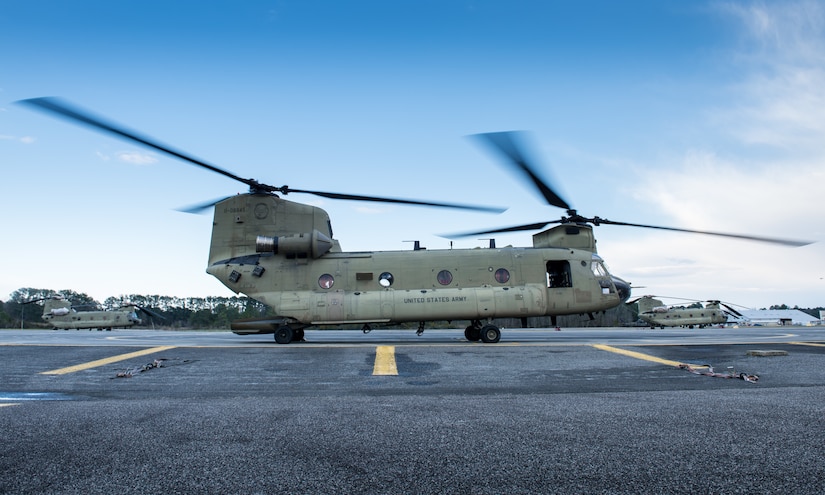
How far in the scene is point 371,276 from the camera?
14766mm

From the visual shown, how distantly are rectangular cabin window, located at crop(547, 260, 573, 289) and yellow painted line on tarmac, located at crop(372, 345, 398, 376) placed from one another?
8.10m

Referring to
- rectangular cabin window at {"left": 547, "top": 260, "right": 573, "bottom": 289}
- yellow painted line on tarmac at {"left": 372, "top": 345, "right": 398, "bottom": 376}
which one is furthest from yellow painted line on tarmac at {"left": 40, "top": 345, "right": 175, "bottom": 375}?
rectangular cabin window at {"left": 547, "top": 260, "right": 573, "bottom": 289}

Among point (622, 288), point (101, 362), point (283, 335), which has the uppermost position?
point (622, 288)

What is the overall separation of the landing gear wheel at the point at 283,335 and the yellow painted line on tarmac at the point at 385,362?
19.5 feet

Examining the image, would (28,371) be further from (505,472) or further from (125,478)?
(505,472)

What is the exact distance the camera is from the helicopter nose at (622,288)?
1579 cm

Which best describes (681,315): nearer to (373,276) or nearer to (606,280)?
(606,280)

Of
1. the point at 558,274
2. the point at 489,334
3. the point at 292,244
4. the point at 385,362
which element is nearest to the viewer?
the point at 385,362

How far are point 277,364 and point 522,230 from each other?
10447 millimetres

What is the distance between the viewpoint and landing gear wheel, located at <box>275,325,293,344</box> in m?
14.0

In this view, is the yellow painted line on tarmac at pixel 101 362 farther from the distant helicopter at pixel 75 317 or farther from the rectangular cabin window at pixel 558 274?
the distant helicopter at pixel 75 317

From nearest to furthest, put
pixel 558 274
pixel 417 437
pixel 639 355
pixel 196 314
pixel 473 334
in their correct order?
1. pixel 417 437
2. pixel 639 355
3. pixel 473 334
4. pixel 558 274
5. pixel 196 314

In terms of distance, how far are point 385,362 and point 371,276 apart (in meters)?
7.70

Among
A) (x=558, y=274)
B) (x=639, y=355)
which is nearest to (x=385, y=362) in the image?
(x=639, y=355)
